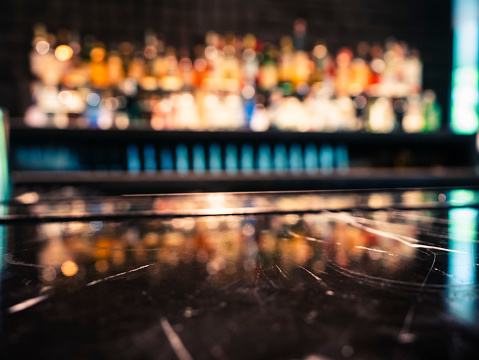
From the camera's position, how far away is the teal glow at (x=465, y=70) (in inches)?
101

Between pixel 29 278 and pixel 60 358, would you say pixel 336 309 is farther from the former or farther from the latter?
pixel 29 278

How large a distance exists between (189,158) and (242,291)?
1.69 metres

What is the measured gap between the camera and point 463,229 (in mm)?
557

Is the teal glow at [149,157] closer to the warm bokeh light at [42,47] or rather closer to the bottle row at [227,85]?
the bottle row at [227,85]

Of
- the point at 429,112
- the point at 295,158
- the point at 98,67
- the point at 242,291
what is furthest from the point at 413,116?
the point at 242,291

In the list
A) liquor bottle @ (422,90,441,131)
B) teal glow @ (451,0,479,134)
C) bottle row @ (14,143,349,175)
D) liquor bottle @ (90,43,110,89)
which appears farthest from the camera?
teal glow @ (451,0,479,134)

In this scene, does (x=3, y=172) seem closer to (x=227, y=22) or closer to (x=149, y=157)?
(x=149, y=157)

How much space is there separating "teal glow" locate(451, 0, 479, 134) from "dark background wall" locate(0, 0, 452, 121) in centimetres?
12

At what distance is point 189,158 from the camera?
1941 mm

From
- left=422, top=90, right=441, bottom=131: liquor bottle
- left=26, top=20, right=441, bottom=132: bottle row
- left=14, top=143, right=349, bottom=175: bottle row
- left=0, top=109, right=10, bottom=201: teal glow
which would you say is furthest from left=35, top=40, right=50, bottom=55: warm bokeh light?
left=422, top=90, right=441, bottom=131: liquor bottle

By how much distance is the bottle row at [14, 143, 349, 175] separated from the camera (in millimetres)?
1793

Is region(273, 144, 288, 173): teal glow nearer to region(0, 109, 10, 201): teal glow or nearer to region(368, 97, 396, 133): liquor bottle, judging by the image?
region(368, 97, 396, 133): liquor bottle

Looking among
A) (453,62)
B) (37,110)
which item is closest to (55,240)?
(37,110)

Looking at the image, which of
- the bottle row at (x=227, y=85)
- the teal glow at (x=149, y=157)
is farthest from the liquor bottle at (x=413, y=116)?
the teal glow at (x=149, y=157)
